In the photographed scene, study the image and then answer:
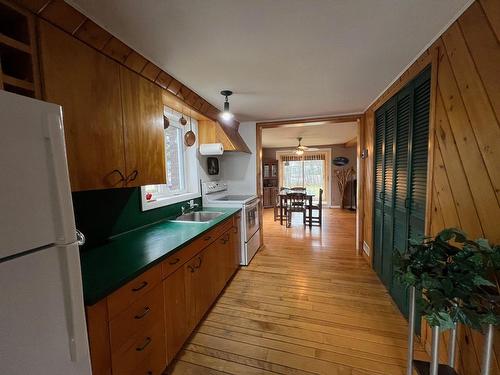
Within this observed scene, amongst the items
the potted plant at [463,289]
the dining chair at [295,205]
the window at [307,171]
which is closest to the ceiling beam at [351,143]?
the window at [307,171]

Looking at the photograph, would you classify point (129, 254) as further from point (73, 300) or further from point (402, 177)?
point (402, 177)

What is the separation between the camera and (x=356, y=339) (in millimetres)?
1778

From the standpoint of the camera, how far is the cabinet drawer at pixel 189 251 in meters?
1.46

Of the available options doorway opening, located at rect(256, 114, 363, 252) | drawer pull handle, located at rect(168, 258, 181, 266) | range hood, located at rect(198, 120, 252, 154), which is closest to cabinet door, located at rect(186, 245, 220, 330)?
drawer pull handle, located at rect(168, 258, 181, 266)

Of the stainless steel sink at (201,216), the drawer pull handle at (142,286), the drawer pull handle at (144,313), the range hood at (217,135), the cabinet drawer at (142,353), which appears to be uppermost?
the range hood at (217,135)

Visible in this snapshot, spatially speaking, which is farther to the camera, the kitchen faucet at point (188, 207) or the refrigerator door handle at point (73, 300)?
the kitchen faucet at point (188, 207)

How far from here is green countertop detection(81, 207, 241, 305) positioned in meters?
1.02

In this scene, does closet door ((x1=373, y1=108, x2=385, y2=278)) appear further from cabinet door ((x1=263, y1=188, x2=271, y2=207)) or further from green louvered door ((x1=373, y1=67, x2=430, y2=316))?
cabinet door ((x1=263, y1=188, x2=271, y2=207))

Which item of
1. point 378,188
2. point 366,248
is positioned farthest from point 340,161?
point 378,188

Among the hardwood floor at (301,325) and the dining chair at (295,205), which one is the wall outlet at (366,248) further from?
the dining chair at (295,205)

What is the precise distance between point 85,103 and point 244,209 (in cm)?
216

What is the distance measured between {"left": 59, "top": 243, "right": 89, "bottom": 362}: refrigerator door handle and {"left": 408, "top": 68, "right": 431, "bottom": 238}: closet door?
215 centimetres

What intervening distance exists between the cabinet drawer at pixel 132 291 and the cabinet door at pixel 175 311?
0.44 ft

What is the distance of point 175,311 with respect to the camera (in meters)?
1.54
